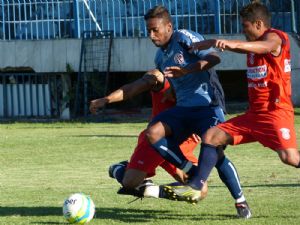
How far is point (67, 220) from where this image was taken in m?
9.02

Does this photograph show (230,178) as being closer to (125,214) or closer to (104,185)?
(125,214)

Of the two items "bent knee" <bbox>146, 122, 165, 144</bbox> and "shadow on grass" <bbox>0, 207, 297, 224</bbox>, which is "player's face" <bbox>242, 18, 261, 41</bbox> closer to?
"bent knee" <bbox>146, 122, 165, 144</bbox>

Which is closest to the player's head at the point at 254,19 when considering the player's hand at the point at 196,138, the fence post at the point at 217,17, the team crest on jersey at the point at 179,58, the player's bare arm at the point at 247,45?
the player's bare arm at the point at 247,45

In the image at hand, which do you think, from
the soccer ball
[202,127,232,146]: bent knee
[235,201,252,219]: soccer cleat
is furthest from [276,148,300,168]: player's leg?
the soccer ball

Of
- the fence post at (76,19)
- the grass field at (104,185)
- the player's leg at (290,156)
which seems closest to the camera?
the player's leg at (290,156)

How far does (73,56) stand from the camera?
26031 mm

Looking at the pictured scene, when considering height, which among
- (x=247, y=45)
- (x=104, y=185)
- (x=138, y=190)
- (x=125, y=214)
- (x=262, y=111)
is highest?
(x=247, y=45)

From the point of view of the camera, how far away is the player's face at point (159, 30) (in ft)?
31.3

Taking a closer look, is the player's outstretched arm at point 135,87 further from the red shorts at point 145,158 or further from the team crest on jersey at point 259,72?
the team crest on jersey at point 259,72

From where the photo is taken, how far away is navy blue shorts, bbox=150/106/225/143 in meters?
9.46

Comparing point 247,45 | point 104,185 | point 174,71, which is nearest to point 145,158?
point 174,71

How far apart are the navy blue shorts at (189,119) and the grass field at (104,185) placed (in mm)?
808

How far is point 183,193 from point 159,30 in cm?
162

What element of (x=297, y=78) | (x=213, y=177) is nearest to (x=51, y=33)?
(x=297, y=78)
